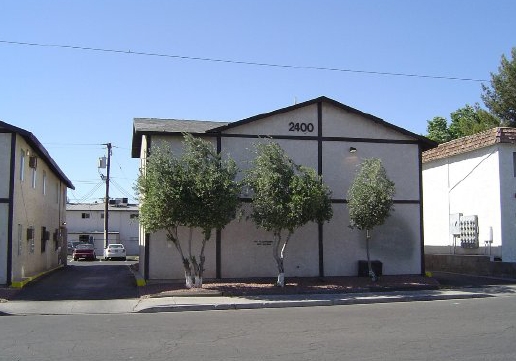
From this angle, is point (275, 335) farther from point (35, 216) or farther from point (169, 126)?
point (35, 216)

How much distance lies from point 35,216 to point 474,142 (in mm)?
19720

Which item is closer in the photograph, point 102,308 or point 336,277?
point 102,308

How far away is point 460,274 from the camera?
24.9 meters

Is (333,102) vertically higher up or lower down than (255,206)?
higher up

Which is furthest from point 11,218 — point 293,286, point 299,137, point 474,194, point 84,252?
point 84,252

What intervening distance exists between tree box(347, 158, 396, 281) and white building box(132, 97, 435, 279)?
1.59 m

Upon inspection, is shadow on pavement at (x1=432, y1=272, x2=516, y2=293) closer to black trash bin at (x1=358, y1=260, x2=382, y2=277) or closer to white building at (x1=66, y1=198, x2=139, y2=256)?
black trash bin at (x1=358, y1=260, x2=382, y2=277)

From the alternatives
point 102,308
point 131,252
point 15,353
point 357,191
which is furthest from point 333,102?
point 131,252

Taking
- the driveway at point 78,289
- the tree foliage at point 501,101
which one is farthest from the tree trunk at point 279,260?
the tree foliage at point 501,101

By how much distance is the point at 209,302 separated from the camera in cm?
1597

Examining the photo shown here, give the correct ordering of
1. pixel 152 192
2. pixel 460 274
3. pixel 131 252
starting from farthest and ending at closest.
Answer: pixel 131 252
pixel 460 274
pixel 152 192

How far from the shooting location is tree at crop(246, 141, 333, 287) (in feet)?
58.3

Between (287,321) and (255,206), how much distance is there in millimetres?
6602

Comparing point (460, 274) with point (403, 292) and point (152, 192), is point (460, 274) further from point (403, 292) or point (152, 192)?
point (152, 192)
